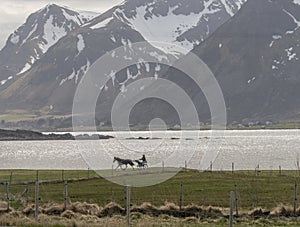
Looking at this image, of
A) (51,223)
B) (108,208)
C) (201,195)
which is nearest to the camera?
(51,223)

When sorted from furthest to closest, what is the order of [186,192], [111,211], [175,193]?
[186,192] → [175,193] → [111,211]

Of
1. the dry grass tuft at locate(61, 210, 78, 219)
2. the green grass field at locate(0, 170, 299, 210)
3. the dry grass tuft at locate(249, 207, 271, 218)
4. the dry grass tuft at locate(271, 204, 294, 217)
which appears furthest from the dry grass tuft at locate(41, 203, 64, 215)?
the dry grass tuft at locate(271, 204, 294, 217)

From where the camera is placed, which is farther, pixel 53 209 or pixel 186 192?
pixel 186 192

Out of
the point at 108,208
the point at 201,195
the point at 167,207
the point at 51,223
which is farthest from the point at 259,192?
the point at 51,223

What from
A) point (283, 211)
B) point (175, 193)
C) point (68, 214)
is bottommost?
point (175, 193)

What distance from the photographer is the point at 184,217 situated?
40281 mm

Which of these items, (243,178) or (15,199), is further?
(243,178)

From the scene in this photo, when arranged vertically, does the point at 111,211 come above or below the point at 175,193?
above

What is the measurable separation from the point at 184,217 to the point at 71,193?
19471 mm

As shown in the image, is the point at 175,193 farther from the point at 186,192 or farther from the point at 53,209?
the point at 53,209

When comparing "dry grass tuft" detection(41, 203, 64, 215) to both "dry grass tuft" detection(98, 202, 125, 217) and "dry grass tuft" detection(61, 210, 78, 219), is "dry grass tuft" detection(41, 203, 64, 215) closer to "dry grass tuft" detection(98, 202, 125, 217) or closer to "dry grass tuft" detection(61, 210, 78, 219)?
"dry grass tuft" detection(61, 210, 78, 219)

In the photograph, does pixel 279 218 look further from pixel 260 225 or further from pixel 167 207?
pixel 167 207

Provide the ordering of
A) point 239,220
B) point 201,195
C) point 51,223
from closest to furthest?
point 51,223
point 239,220
point 201,195

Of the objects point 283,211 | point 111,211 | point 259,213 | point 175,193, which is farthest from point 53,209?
point 175,193
